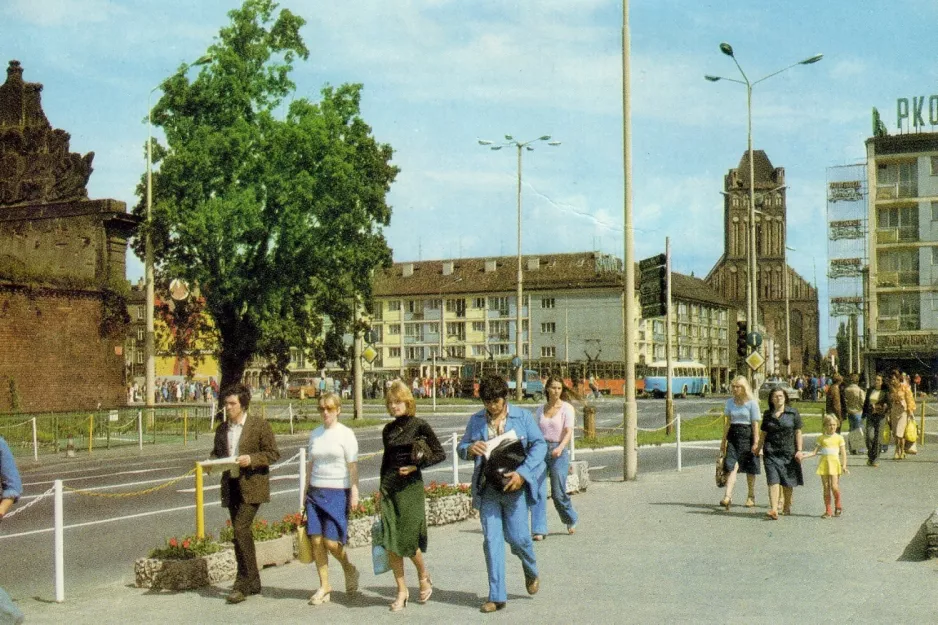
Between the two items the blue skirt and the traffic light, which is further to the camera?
the traffic light

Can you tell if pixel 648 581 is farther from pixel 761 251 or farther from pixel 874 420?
pixel 761 251

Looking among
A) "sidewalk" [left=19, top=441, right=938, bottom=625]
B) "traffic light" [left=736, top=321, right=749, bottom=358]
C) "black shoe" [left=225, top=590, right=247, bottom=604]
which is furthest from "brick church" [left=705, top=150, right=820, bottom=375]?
"black shoe" [left=225, top=590, right=247, bottom=604]

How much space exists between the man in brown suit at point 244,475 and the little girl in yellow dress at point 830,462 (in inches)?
284

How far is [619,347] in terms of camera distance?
10581cm

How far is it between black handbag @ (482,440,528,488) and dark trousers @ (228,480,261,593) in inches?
74.5

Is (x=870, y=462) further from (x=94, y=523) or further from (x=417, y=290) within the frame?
(x=417, y=290)

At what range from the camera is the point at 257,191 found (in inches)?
1405

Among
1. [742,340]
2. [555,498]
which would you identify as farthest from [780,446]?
[742,340]

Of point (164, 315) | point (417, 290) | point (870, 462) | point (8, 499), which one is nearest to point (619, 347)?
point (417, 290)

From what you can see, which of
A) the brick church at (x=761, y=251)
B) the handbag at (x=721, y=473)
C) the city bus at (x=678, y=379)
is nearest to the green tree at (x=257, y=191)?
the handbag at (x=721, y=473)

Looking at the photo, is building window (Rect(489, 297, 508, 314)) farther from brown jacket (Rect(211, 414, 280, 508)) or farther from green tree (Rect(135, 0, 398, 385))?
brown jacket (Rect(211, 414, 280, 508))

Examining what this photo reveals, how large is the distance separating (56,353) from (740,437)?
23504 millimetres

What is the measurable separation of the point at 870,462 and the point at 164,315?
81.7ft

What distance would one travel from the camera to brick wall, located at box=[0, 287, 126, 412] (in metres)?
30.9
